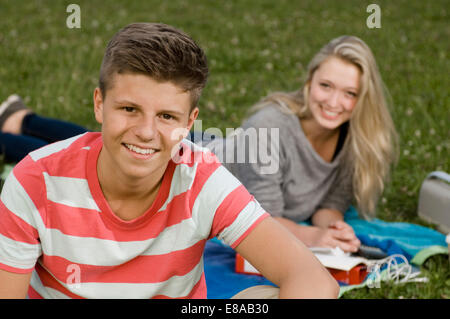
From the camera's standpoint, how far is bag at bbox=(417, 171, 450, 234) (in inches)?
160

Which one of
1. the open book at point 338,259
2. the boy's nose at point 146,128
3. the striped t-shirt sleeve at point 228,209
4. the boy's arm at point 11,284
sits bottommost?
the open book at point 338,259

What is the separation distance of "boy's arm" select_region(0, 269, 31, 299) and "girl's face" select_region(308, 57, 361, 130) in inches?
89.7

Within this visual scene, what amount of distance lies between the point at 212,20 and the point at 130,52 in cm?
806

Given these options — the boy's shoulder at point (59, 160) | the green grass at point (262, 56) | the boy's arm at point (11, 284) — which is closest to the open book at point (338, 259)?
the green grass at point (262, 56)

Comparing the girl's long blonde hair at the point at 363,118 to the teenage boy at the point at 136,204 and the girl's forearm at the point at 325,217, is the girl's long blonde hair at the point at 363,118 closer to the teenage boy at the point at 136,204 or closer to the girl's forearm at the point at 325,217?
the girl's forearm at the point at 325,217

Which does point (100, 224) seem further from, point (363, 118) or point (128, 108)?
point (363, 118)

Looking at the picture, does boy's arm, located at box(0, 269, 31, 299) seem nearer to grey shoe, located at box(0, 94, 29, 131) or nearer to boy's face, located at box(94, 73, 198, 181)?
boy's face, located at box(94, 73, 198, 181)

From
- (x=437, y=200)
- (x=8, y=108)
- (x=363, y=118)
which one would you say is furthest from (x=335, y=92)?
(x=8, y=108)

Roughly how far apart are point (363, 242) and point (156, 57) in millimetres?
2378

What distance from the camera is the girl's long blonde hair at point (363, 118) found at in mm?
3902

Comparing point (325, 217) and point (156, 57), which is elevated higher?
point (156, 57)

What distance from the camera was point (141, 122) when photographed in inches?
80.5

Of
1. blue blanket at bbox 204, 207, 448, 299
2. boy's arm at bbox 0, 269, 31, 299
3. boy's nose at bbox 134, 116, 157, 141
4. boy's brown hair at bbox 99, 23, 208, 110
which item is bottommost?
blue blanket at bbox 204, 207, 448, 299

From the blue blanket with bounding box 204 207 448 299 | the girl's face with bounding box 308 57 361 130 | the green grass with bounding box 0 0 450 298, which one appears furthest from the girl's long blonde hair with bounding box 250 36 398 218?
the green grass with bounding box 0 0 450 298
